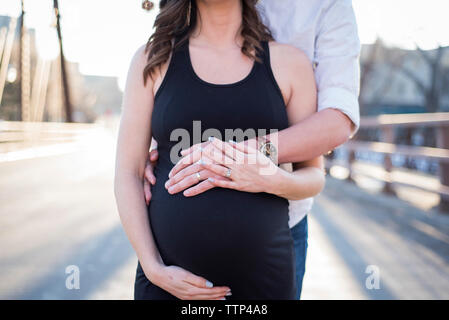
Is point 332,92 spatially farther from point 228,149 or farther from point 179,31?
point 179,31

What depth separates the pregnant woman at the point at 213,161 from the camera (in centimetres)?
127

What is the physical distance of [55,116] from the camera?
38.2m

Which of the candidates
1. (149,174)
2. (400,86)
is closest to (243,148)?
(149,174)

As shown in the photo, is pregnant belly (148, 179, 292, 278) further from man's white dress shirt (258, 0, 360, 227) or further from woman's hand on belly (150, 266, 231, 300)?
man's white dress shirt (258, 0, 360, 227)

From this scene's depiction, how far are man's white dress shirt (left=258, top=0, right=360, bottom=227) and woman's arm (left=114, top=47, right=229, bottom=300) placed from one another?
49 cm

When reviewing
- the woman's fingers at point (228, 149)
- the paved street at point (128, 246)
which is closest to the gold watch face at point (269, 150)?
the woman's fingers at point (228, 149)

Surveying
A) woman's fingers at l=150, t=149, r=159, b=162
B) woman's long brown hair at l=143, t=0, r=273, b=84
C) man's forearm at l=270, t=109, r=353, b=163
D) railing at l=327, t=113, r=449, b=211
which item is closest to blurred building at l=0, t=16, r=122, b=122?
railing at l=327, t=113, r=449, b=211

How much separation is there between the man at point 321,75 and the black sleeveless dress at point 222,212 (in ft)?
0.26

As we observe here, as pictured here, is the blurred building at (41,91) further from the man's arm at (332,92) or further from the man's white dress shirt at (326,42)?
the man's arm at (332,92)

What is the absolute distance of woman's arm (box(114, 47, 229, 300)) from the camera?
1.26 metres

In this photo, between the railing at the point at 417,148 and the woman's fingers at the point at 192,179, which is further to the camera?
the railing at the point at 417,148

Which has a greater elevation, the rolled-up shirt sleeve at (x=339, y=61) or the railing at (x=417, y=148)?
the rolled-up shirt sleeve at (x=339, y=61)
